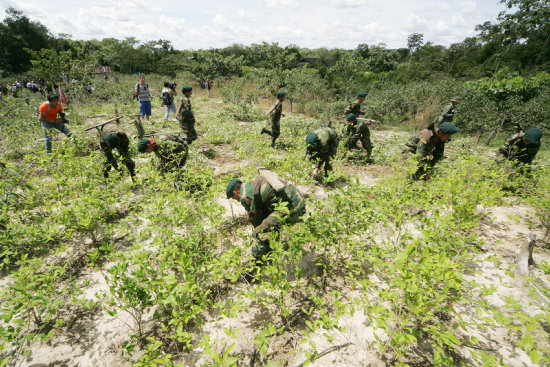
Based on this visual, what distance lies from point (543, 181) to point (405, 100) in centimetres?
1232

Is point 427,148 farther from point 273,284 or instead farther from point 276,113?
point 273,284

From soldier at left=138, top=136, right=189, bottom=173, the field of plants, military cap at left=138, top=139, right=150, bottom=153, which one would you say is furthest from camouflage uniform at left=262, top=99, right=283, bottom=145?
military cap at left=138, top=139, right=150, bottom=153

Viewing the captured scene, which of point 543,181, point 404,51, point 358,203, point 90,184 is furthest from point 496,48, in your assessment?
point 404,51

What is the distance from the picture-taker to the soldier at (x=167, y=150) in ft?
14.7

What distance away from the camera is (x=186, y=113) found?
656cm

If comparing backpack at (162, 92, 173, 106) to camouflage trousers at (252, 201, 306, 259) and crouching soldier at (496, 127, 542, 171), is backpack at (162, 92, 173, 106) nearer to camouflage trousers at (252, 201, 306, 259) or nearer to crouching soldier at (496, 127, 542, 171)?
camouflage trousers at (252, 201, 306, 259)

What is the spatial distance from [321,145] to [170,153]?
10.3ft

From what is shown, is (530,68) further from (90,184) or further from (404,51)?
→ (404,51)

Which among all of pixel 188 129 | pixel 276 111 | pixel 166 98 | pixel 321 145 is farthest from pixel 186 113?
pixel 321 145

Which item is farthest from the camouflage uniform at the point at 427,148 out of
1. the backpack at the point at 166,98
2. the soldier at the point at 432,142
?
the backpack at the point at 166,98

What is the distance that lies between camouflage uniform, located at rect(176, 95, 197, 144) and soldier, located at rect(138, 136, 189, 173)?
5.73 feet

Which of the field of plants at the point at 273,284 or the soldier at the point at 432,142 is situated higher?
the soldier at the point at 432,142

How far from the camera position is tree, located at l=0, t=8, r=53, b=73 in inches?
1008

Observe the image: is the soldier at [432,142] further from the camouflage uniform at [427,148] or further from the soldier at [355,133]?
the soldier at [355,133]
